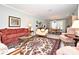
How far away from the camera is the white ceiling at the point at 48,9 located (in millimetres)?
1291

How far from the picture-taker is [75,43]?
1.29 meters

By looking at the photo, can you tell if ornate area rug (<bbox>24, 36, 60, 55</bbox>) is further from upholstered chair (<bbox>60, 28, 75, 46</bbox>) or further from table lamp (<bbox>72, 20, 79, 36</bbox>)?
table lamp (<bbox>72, 20, 79, 36</bbox>)

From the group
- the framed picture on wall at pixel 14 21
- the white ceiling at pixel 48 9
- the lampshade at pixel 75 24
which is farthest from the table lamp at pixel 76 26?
the framed picture on wall at pixel 14 21

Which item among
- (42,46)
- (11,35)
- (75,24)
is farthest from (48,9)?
(11,35)

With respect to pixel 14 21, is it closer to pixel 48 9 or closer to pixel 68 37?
pixel 48 9

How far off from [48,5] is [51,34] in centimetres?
44

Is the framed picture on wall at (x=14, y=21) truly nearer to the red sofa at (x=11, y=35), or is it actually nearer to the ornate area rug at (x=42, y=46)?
the red sofa at (x=11, y=35)

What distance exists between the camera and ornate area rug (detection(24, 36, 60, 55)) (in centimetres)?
129

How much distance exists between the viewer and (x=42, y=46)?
1340mm

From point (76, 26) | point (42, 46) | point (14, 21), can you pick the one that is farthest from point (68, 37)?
point (14, 21)

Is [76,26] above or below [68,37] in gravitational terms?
above

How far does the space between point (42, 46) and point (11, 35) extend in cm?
49

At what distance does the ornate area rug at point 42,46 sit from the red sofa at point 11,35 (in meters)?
0.18

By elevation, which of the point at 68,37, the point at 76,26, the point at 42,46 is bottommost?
the point at 42,46
